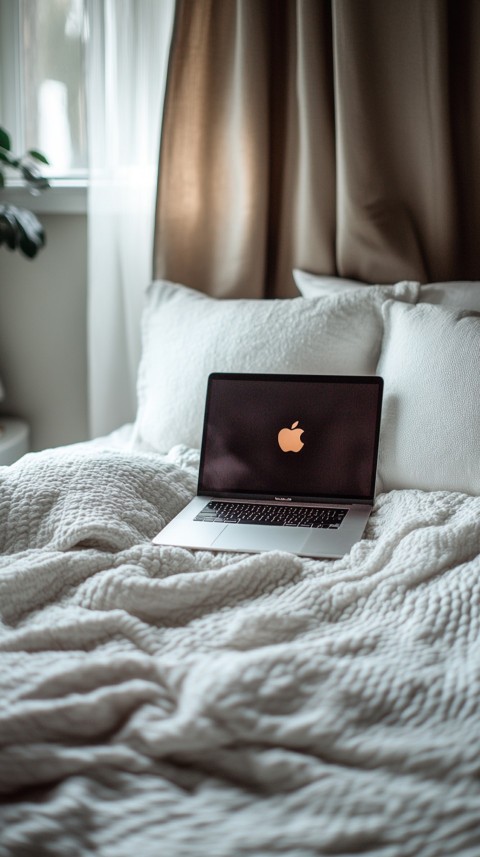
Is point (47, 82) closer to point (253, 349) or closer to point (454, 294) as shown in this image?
point (253, 349)

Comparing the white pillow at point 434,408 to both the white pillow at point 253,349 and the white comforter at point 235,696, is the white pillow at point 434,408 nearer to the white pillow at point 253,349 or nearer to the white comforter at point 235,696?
the white pillow at point 253,349

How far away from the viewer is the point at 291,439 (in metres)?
1.38

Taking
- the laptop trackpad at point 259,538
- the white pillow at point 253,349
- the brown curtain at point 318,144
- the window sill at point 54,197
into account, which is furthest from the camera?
the window sill at point 54,197

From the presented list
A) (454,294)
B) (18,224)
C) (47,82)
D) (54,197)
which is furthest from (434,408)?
(47,82)

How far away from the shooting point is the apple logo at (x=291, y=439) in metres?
1.37

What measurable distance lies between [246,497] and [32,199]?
1233 mm

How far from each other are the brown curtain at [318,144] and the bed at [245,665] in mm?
505

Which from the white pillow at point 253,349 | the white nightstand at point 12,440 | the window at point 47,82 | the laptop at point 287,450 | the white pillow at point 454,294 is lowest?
the white nightstand at point 12,440

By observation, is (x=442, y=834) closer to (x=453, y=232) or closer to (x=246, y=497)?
(x=246, y=497)

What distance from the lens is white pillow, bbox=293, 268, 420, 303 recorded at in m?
1.59

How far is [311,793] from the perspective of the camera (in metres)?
0.65

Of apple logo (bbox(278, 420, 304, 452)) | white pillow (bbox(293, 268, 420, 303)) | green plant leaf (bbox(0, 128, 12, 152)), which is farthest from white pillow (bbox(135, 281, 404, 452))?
green plant leaf (bbox(0, 128, 12, 152))

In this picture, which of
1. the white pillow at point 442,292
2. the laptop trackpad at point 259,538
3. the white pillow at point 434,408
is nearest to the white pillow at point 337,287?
the white pillow at point 442,292

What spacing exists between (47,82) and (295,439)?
4.57 feet
